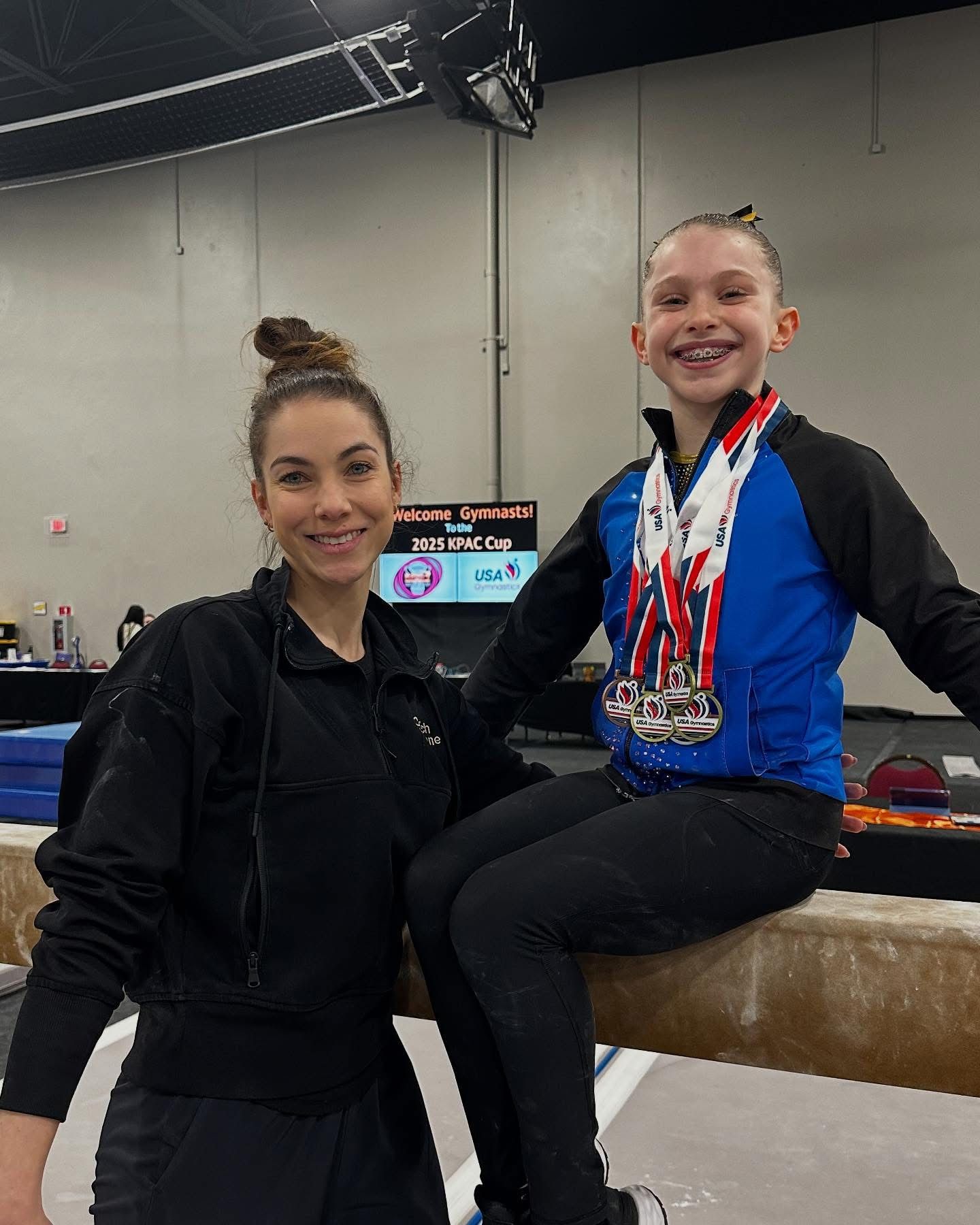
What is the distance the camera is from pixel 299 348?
55.1 inches

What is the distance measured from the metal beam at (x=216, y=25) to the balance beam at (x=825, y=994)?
7107mm

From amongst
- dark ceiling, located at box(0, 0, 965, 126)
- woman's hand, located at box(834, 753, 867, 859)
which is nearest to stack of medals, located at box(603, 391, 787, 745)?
woman's hand, located at box(834, 753, 867, 859)

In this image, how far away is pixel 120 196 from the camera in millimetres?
9742

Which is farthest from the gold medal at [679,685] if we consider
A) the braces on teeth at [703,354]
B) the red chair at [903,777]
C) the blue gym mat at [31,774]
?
the blue gym mat at [31,774]

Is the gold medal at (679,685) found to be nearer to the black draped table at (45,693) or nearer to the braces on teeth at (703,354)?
the braces on teeth at (703,354)

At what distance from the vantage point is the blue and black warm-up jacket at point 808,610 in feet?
4.07

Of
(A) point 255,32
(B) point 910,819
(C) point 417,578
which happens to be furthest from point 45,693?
(B) point 910,819

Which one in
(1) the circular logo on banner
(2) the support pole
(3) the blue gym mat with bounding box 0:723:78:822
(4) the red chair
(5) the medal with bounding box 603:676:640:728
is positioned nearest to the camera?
(5) the medal with bounding box 603:676:640:728

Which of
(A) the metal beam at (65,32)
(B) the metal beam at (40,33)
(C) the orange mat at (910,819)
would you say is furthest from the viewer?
(A) the metal beam at (65,32)

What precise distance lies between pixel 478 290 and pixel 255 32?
2.59m

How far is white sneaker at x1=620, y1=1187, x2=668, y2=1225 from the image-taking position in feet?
3.92

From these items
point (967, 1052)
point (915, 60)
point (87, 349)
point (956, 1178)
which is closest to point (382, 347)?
point (87, 349)

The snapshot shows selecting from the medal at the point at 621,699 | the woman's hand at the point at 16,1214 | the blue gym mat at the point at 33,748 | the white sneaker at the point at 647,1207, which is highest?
the medal at the point at 621,699

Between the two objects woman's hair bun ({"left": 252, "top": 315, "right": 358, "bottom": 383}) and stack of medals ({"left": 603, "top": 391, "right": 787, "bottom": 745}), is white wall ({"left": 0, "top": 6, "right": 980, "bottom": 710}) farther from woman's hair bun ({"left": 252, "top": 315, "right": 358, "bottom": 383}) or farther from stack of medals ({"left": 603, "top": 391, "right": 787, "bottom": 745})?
woman's hair bun ({"left": 252, "top": 315, "right": 358, "bottom": 383})
